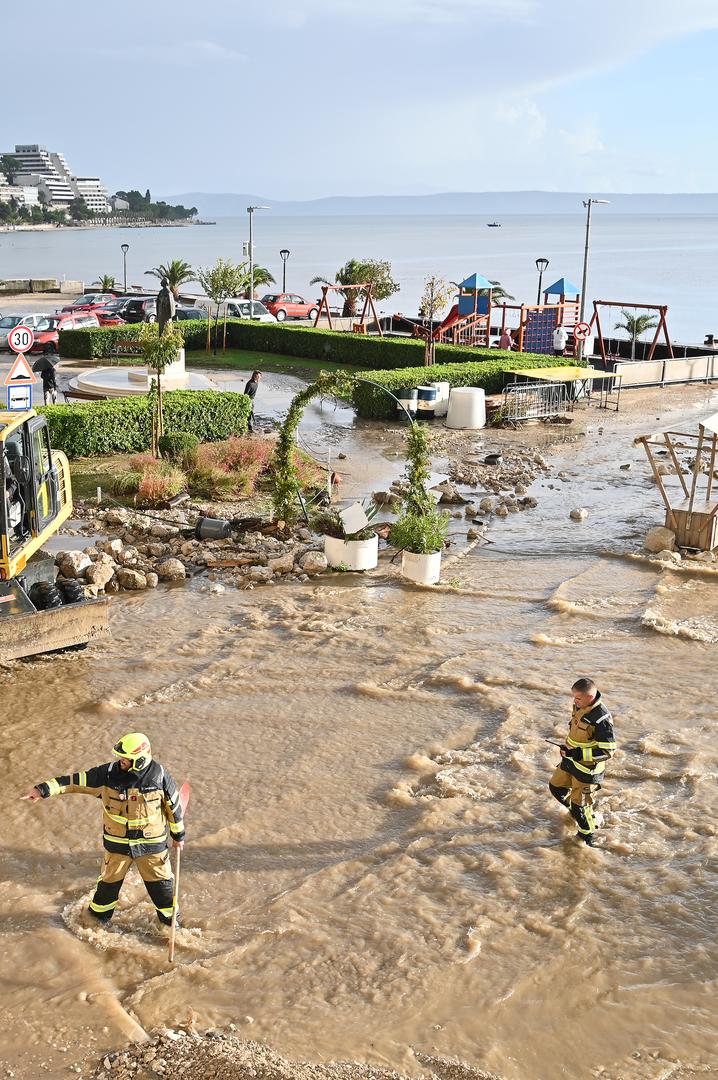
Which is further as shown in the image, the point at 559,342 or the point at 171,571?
the point at 559,342

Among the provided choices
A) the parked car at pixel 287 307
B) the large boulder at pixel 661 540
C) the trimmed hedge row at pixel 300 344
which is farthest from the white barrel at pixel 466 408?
the parked car at pixel 287 307

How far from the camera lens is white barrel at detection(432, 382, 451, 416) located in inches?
1078

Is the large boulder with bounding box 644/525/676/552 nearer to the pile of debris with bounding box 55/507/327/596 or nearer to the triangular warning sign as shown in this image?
the pile of debris with bounding box 55/507/327/596

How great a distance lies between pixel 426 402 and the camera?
27.2m

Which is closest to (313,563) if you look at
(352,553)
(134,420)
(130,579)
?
(352,553)

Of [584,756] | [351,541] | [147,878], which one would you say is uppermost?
[584,756]

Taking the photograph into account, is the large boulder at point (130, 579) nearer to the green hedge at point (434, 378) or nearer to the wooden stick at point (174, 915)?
the wooden stick at point (174, 915)

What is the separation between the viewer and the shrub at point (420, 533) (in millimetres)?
15359

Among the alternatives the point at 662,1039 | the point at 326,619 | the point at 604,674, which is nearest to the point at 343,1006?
the point at 662,1039

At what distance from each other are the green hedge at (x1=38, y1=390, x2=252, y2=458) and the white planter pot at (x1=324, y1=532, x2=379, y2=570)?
6643mm

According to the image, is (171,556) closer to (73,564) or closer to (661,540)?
(73,564)

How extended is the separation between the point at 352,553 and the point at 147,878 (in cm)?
869

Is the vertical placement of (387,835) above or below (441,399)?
below

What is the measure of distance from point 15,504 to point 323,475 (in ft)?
30.3
